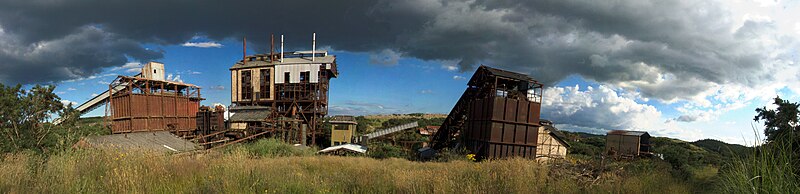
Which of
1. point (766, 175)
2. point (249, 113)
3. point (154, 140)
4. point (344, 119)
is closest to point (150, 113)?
point (154, 140)

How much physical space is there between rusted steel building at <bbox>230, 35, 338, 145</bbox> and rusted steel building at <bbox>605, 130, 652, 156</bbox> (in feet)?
100

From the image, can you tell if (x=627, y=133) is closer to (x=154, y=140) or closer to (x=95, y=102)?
(x=154, y=140)

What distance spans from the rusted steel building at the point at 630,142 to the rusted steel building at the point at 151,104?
1695 inches

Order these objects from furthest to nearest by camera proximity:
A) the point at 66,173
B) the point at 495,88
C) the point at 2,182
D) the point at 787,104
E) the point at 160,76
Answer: the point at 160,76 < the point at 495,88 < the point at 787,104 < the point at 66,173 < the point at 2,182

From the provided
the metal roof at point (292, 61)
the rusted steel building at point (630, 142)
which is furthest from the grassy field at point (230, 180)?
the rusted steel building at point (630, 142)

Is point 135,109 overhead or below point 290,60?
below

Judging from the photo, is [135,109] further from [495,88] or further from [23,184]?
[495,88]

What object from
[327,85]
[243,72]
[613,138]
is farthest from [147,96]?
[613,138]

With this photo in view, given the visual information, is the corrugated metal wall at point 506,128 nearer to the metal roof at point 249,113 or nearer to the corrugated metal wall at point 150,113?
the metal roof at point 249,113

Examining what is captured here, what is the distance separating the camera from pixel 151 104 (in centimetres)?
3047

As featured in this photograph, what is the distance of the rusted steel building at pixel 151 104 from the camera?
28609 millimetres

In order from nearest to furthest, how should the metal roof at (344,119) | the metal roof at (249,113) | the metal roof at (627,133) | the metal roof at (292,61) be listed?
the metal roof at (249,113) → the metal roof at (344,119) → the metal roof at (292,61) → the metal roof at (627,133)

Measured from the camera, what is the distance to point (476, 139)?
A: 21266mm

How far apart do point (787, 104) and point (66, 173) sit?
21856 millimetres
